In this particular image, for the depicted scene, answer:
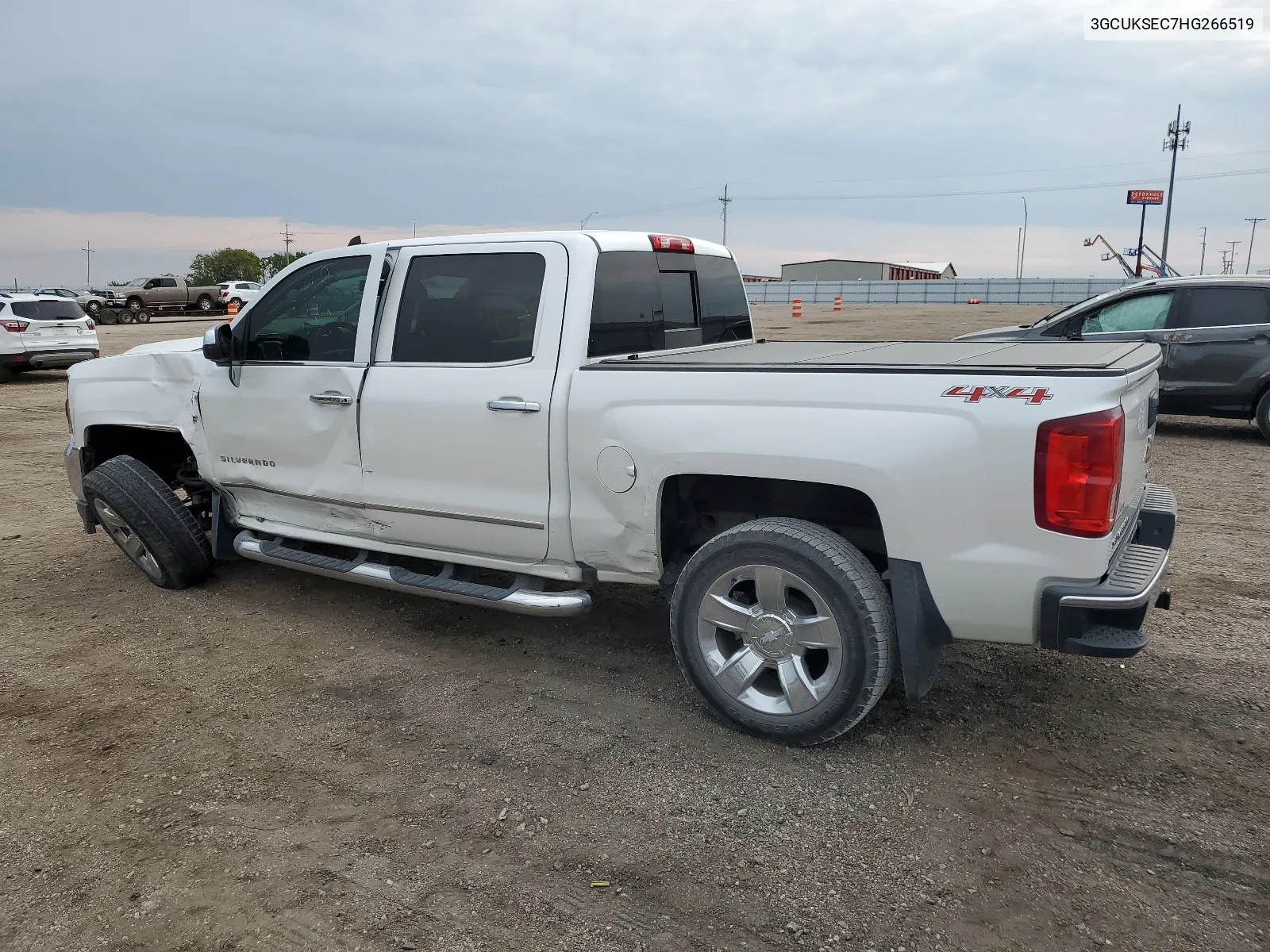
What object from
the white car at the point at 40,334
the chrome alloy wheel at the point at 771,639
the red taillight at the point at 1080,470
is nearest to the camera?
the red taillight at the point at 1080,470

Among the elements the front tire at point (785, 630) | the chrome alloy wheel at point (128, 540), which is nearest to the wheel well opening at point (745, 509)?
the front tire at point (785, 630)

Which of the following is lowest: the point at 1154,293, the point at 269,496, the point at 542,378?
the point at 269,496

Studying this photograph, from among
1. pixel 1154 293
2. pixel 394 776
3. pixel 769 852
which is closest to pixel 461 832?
pixel 394 776

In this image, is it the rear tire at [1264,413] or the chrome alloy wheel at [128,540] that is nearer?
the chrome alloy wheel at [128,540]

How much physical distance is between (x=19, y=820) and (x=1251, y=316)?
35.1 ft

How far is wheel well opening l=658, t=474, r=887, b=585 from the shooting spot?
3.75 meters

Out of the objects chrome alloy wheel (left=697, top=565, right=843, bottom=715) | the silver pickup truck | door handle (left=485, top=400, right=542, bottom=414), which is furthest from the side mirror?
the silver pickup truck

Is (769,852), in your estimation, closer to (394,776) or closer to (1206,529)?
(394,776)

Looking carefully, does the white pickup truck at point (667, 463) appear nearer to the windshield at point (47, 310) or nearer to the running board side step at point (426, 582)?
the running board side step at point (426, 582)

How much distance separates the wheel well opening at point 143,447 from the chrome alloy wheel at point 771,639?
3.81m

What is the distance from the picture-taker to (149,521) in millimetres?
5293

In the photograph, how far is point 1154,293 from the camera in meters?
10.1

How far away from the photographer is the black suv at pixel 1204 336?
376 inches

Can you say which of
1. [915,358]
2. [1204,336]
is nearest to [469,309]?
[915,358]
